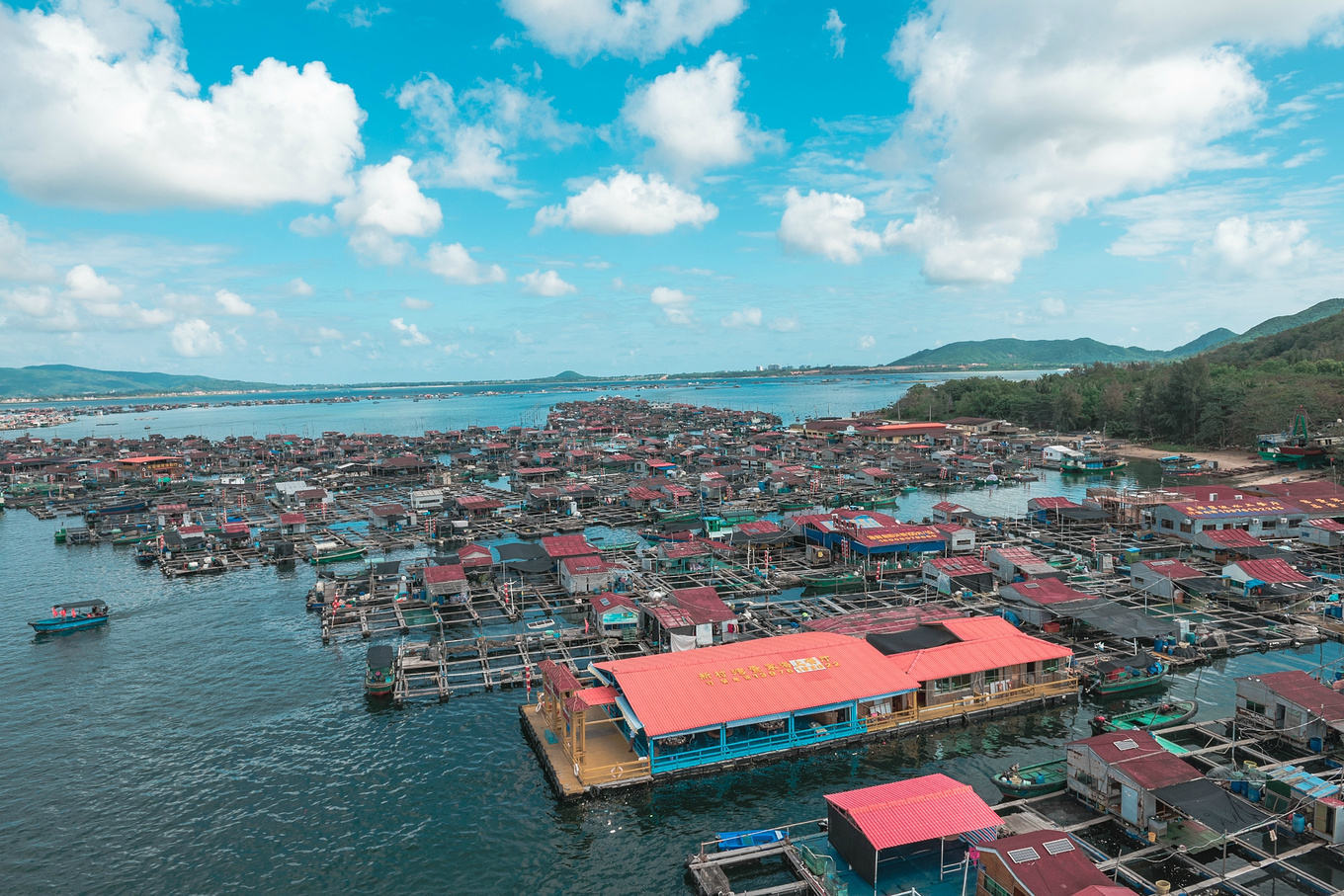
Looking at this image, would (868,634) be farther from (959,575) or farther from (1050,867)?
(1050,867)

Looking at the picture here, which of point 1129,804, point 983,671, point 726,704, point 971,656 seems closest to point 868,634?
point 971,656

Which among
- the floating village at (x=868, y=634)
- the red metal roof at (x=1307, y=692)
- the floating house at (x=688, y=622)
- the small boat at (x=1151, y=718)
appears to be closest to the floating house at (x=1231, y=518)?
the floating village at (x=868, y=634)

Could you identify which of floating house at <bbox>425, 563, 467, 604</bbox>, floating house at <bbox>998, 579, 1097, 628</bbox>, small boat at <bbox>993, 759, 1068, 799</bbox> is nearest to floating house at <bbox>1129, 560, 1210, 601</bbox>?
floating house at <bbox>998, 579, 1097, 628</bbox>

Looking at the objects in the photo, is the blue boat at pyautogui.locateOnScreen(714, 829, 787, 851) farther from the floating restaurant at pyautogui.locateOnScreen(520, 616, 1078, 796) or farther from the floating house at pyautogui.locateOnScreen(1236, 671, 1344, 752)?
the floating house at pyautogui.locateOnScreen(1236, 671, 1344, 752)

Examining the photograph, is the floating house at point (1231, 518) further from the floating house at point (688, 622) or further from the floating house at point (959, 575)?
the floating house at point (688, 622)

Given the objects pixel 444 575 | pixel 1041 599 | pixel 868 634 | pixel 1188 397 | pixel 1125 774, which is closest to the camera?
pixel 1125 774

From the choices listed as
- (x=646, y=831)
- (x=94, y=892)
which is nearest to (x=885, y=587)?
(x=646, y=831)
